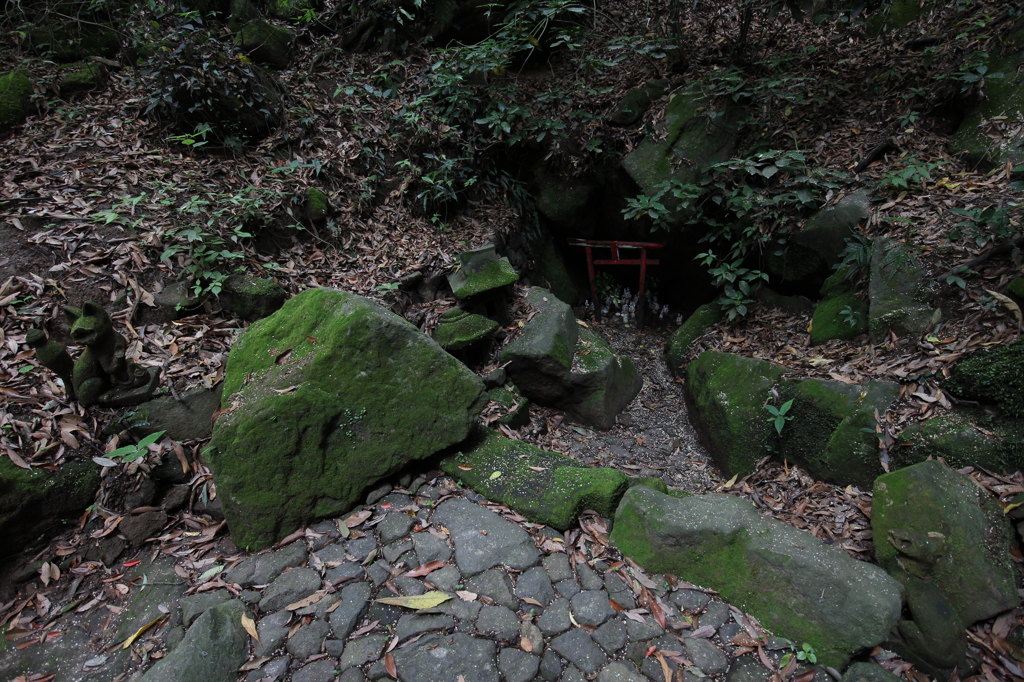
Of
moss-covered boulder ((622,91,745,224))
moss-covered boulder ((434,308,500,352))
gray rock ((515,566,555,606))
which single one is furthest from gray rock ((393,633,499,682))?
moss-covered boulder ((622,91,745,224))

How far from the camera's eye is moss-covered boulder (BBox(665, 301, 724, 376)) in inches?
220

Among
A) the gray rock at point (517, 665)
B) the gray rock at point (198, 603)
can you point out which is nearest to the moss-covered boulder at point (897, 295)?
the gray rock at point (517, 665)

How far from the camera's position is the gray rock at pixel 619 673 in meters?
2.13

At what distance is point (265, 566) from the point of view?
2.64m

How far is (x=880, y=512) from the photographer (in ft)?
8.63

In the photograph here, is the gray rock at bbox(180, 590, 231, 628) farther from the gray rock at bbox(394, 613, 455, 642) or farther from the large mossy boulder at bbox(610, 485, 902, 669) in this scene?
the large mossy boulder at bbox(610, 485, 902, 669)

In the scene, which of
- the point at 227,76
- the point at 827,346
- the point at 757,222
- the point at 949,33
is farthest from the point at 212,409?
the point at 949,33

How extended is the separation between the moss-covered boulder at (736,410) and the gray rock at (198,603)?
12.1ft

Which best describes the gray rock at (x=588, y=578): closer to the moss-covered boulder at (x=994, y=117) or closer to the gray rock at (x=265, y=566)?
the gray rock at (x=265, y=566)

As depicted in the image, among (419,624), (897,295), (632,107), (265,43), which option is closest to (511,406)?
(419,624)

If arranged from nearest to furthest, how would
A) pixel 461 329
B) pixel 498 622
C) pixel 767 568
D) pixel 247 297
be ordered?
pixel 498 622
pixel 767 568
pixel 247 297
pixel 461 329

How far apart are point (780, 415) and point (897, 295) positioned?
1373 mm

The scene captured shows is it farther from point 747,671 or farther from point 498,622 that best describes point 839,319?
point 498,622

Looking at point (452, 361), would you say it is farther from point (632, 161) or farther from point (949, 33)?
point (949, 33)
